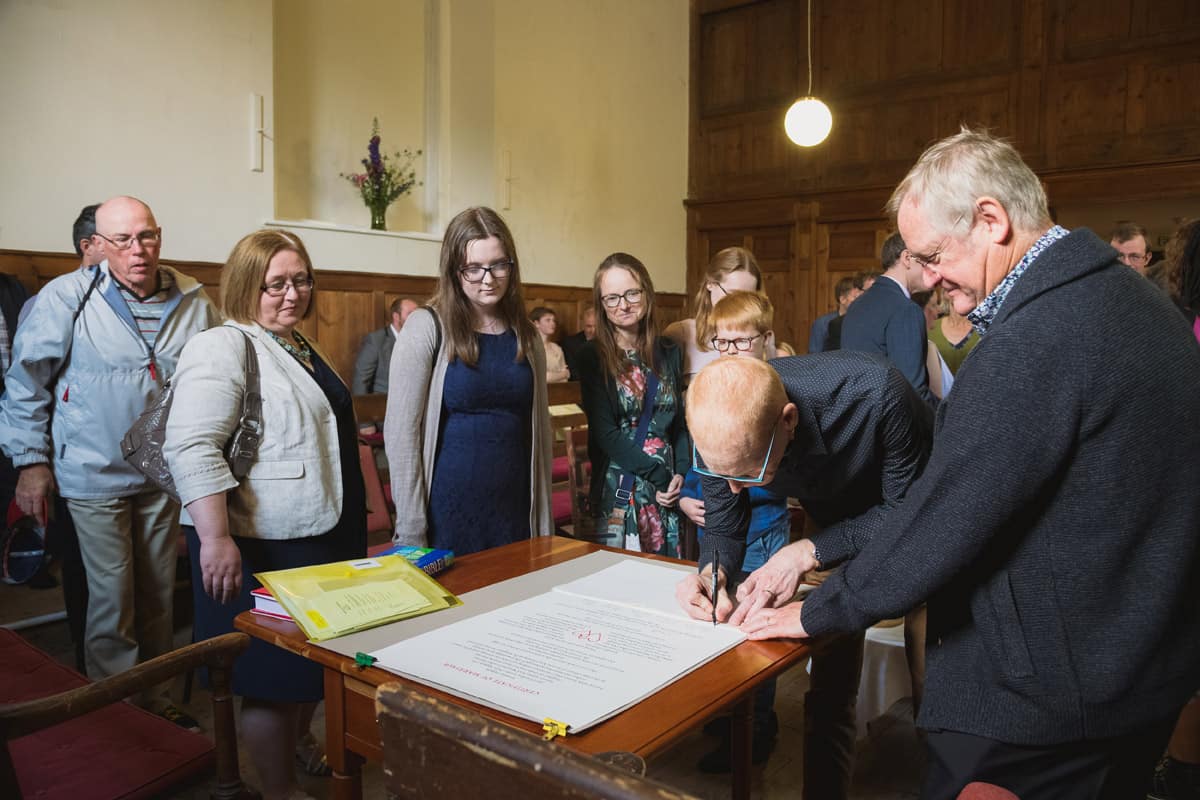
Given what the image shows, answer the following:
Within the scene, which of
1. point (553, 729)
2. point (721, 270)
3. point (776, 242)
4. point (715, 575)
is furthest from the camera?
Answer: point (776, 242)

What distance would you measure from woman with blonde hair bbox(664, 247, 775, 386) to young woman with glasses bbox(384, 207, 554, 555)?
669 millimetres

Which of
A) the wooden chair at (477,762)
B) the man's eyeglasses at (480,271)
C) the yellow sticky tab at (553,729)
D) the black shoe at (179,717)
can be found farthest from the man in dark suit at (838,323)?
the wooden chair at (477,762)

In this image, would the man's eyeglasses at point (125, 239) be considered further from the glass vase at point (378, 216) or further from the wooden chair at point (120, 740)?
the glass vase at point (378, 216)

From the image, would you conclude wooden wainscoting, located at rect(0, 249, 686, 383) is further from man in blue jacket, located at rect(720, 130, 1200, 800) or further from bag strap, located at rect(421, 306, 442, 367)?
man in blue jacket, located at rect(720, 130, 1200, 800)

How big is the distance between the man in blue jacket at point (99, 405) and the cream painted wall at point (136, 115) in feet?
7.97

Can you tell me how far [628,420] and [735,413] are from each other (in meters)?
1.29

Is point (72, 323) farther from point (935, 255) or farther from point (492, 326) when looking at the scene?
point (935, 255)

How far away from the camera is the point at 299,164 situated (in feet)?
20.8

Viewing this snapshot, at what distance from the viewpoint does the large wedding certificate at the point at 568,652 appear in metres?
1.14

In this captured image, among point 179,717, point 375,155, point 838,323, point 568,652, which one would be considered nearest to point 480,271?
point 568,652

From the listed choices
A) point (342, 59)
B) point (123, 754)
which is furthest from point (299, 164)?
point (123, 754)

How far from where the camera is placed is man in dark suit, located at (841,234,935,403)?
296 cm

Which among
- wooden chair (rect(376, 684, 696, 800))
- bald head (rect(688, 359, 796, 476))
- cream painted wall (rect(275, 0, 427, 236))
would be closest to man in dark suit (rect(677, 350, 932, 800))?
bald head (rect(688, 359, 796, 476))

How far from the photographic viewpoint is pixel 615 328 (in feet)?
8.50
